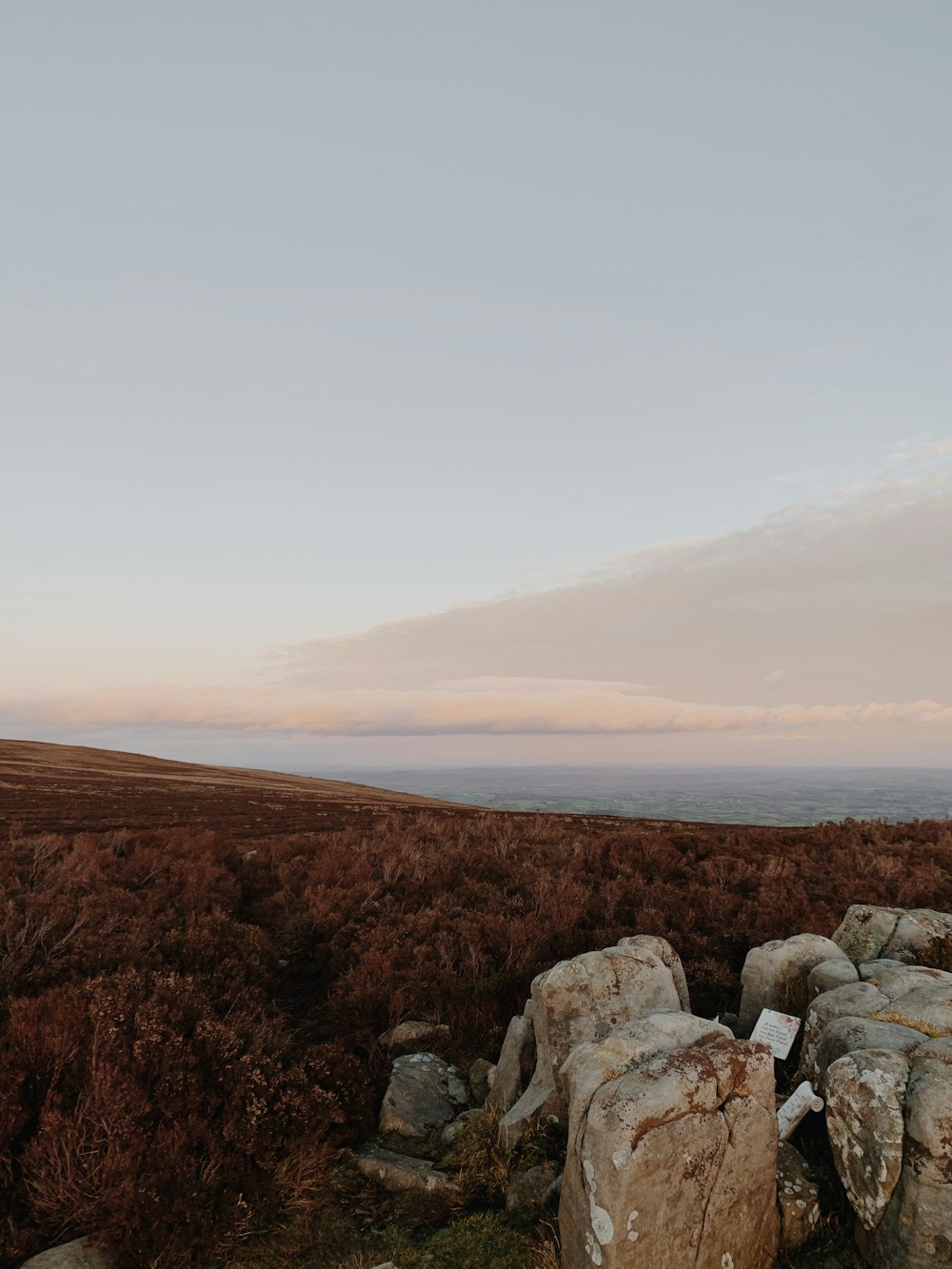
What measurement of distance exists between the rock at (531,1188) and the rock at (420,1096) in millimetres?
1634

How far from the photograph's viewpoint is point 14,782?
1773 inches

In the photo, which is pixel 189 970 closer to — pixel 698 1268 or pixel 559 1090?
pixel 559 1090

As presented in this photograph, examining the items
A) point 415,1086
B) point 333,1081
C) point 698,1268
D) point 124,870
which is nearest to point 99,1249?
point 333,1081

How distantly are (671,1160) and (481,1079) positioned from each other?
3.79 m

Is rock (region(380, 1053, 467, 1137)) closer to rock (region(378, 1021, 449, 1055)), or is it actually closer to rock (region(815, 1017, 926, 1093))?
rock (region(378, 1021, 449, 1055))

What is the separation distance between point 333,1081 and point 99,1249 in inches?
107

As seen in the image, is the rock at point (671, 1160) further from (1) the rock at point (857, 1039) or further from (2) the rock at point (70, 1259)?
(2) the rock at point (70, 1259)

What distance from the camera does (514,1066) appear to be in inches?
300

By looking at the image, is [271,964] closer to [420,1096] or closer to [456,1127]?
[420,1096]

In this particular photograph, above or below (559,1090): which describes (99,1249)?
below

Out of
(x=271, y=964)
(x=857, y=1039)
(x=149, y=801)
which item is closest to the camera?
(x=857, y=1039)

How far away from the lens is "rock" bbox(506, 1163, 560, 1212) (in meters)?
5.80

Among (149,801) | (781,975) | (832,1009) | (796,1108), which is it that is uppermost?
(832,1009)

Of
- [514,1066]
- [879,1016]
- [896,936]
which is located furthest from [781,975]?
[514,1066]
